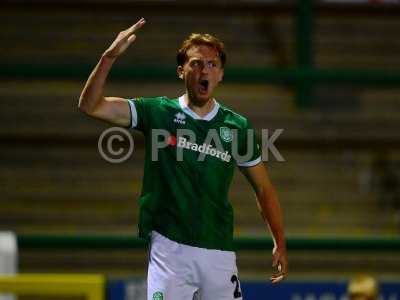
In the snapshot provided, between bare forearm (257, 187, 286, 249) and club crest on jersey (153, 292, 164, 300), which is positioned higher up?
bare forearm (257, 187, 286, 249)

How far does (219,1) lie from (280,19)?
3.75 ft

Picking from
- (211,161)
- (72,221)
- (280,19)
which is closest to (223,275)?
(211,161)

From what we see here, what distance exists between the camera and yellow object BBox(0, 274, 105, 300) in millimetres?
4945

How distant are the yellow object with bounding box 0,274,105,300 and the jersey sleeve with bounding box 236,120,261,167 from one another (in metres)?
1.10

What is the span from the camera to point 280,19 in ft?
32.4

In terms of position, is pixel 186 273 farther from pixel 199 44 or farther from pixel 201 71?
pixel 199 44

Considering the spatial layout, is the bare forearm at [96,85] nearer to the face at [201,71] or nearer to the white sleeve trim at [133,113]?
the white sleeve trim at [133,113]

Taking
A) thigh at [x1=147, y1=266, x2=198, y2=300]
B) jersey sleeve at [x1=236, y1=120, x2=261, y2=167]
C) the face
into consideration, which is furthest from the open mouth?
thigh at [x1=147, y1=266, x2=198, y2=300]

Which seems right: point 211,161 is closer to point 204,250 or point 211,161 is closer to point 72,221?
point 204,250

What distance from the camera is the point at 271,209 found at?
4.48 meters

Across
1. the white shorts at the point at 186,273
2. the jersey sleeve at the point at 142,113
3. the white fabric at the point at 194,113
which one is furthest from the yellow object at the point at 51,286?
the white fabric at the point at 194,113

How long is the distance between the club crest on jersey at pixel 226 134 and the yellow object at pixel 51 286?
46.4 inches

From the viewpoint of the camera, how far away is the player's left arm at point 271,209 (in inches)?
174

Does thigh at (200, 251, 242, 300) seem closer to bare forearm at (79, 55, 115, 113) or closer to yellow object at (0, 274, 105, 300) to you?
bare forearm at (79, 55, 115, 113)
